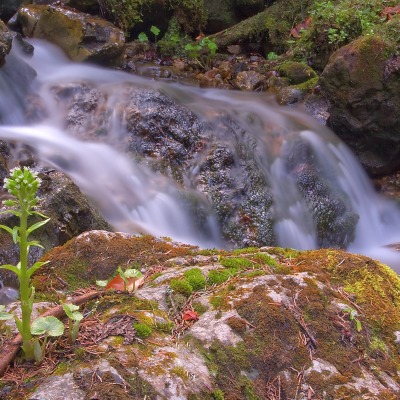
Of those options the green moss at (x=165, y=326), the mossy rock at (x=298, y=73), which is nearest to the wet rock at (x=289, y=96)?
the mossy rock at (x=298, y=73)

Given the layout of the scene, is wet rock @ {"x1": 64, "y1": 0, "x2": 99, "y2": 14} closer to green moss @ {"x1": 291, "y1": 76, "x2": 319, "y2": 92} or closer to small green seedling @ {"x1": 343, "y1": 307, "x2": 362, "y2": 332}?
green moss @ {"x1": 291, "y1": 76, "x2": 319, "y2": 92}

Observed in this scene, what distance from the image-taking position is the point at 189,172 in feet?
23.0

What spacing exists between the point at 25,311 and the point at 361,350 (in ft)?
4.71

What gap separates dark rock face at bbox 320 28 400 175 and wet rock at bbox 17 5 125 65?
4.65m

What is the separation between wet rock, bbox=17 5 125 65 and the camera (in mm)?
9945

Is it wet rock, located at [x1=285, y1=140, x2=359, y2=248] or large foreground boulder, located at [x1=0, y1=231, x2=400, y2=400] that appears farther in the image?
wet rock, located at [x1=285, y1=140, x2=359, y2=248]

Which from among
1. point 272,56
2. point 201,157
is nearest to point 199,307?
point 201,157

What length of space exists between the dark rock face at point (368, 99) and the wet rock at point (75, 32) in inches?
183

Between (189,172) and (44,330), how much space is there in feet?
17.7

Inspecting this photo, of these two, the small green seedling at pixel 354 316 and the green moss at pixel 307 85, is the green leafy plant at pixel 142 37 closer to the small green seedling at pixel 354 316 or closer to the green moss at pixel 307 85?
the green moss at pixel 307 85

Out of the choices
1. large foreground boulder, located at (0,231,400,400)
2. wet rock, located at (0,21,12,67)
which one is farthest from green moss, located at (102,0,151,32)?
large foreground boulder, located at (0,231,400,400)

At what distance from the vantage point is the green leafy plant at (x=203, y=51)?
11383 millimetres

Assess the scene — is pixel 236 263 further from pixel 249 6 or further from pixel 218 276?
pixel 249 6

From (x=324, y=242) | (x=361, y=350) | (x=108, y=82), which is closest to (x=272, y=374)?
(x=361, y=350)
